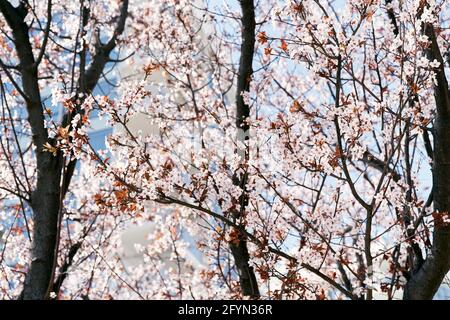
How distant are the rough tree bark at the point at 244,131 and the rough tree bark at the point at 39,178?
114 centimetres

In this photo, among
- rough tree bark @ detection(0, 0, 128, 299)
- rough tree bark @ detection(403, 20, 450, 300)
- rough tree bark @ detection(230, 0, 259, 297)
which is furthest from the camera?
rough tree bark @ detection(0, 0, 128, 299)

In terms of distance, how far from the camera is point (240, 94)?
4152mm

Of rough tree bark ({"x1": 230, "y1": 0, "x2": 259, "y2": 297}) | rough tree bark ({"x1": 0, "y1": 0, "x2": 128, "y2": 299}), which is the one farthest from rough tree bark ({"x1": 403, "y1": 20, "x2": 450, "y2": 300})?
rough tree bark ({"x1": 0, "y1": 0, "x2": 128, "y2": 299})

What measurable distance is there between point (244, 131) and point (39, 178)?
1.60 metres

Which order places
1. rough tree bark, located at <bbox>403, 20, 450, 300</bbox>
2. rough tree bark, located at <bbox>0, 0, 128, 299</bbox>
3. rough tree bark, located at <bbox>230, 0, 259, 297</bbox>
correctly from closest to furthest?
rough tree bark, located at <bbox>403, 20, 450, 300</bbox>
rough tree bark, located at <bbox>230, 0, 259, 297</bbox>
rough tree bark, located at <bbox>0, 0, 128, 299</bbox>

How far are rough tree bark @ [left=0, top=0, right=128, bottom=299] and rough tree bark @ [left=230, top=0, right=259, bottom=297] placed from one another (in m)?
1.14

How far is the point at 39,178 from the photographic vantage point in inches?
168

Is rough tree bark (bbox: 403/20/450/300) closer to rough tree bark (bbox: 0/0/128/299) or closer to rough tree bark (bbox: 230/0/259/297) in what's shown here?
rough tree bark (bbox: 230/0/259/297)

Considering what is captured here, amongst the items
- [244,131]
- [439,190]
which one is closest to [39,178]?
[244,131]

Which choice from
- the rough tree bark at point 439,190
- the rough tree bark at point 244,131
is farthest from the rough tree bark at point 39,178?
the rough tree bark at point 439,190

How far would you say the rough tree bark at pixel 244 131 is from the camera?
3783 mm

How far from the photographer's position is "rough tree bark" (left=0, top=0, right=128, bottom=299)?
13.2 ft

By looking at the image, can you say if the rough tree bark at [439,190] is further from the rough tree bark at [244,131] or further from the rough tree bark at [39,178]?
the rough tree bark at [39,178]

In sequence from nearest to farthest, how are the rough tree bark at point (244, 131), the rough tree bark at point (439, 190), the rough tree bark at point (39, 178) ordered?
the rough tree bark at point (439, 190)
the rough tree bark at point (244, 131)
the rough tree bark at point (39, 178)
